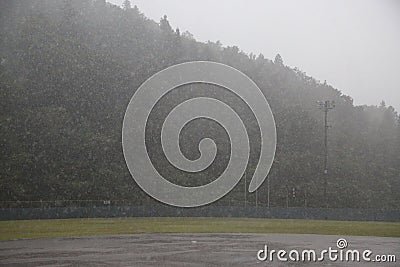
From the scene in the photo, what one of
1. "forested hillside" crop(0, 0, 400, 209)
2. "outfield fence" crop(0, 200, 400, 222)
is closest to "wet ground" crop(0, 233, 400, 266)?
"outfield fence" crop(0, 200, 400, 222)

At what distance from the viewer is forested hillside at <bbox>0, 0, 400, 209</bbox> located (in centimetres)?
5641

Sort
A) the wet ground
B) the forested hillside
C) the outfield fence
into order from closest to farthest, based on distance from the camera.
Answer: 1. the wet ground
2. the outfield fence
3. the forested hillside

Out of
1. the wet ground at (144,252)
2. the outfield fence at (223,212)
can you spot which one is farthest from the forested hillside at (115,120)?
the wet ground at (144,252)

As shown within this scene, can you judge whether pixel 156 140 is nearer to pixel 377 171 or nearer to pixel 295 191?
pixel 295 191

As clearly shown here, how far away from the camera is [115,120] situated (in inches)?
2544

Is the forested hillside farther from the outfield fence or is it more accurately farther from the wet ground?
the wet ground

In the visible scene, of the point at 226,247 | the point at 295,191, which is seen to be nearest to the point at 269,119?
the point at 295,191

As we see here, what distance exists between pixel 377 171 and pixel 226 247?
1997 inches

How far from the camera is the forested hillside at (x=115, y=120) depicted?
56.4 metres

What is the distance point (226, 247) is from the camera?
1814 cm

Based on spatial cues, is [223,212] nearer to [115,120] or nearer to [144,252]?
[144,252]

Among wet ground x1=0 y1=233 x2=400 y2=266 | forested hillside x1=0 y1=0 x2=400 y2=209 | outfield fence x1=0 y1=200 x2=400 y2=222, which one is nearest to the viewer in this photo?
wet ground x1=0 y1=233 x2=400 y2=266

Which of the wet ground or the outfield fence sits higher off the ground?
the wet ground

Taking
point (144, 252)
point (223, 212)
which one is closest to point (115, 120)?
point (223, 212)
